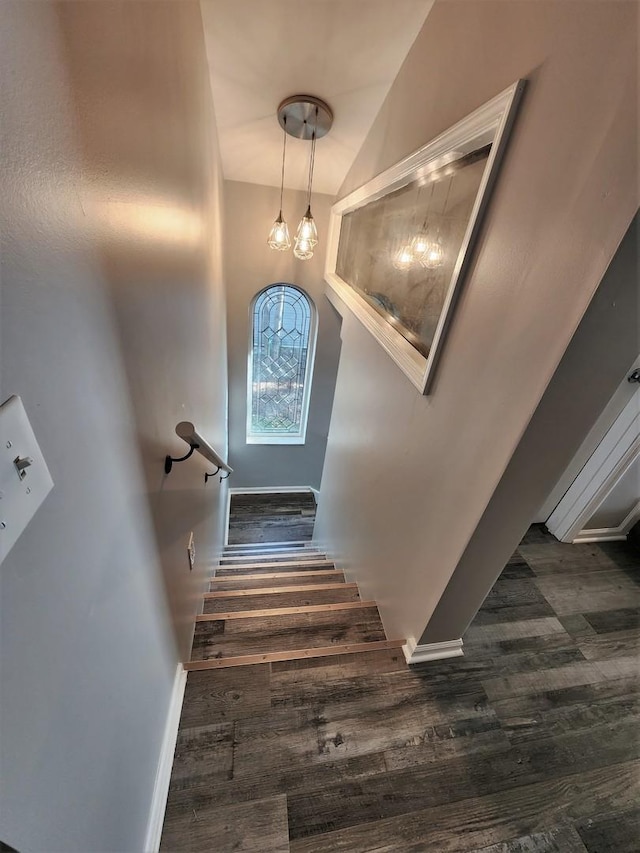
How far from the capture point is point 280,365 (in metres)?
4.15

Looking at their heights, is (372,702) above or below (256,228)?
below

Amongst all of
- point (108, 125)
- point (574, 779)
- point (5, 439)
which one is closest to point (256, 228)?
point (108, 125)

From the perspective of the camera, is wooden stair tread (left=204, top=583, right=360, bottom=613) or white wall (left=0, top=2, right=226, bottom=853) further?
wooden stair tread (left=204, top=583, right=360, bottom=613)

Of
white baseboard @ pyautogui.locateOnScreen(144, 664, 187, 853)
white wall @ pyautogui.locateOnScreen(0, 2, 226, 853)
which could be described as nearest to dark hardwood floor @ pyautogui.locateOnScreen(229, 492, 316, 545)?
white baseboard @ pyautogui.locateOnScreen(144, 664, 187, 853)

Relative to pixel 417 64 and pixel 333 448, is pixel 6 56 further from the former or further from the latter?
pixel 333 448

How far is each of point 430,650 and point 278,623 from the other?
0.70m

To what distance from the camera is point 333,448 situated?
9.59ft

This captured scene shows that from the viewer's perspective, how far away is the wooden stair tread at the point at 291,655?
1.36m

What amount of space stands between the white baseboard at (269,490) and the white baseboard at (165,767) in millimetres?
3414

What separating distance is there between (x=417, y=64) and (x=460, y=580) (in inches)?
82.3

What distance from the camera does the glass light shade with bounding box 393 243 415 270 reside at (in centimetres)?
152

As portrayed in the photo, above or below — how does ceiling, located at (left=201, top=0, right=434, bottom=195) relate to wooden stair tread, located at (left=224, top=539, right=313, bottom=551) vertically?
above

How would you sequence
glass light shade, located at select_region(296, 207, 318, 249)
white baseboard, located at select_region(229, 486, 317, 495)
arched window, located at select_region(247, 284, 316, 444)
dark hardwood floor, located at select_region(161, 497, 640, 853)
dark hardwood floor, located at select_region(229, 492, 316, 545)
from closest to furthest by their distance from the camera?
1. dark hardwood floor, located at select_region(161, 497, 640, 853)
2. glass light shade, located at select_region(296, 207, 318, 249)
3. arched window, located at select_region(247, 284, 316, 444)
4. dark hardwood floor, located at select_region(229, 492, 316, 545)
5. white baseboard, located at select_region(229, 486, 317, 495)

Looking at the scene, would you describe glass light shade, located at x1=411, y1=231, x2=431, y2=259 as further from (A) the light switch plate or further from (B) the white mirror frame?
(A) the light switch plate
